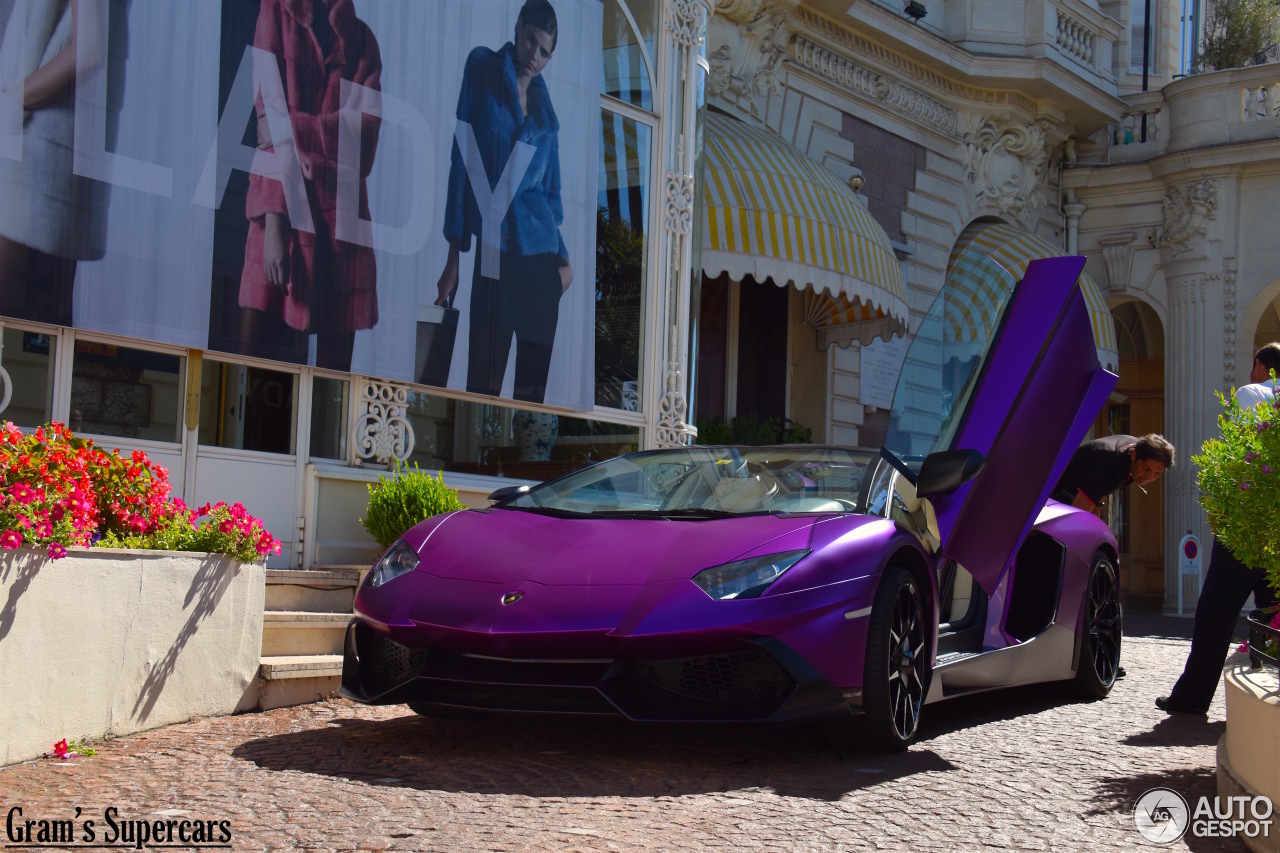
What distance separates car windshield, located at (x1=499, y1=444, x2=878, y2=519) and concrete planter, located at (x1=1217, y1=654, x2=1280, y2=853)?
5.05ft

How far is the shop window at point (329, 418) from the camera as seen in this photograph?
825cm

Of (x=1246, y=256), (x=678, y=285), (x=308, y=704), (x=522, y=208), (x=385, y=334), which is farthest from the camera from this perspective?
(x=1246, y=256)

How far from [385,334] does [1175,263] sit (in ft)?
51.1

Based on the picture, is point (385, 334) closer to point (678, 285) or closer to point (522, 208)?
point (522, 208)

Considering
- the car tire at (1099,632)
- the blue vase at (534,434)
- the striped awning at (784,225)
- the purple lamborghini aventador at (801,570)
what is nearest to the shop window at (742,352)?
the striped awning at (784,225)

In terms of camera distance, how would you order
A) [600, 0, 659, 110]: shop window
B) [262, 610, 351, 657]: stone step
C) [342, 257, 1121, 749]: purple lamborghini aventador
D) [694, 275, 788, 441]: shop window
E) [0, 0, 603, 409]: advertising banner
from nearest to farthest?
1. [342, 257, 1121, 749]: purple lamborghini aventador
2. [262, 610, 351, 657]: stone step
3. [0, 0, 603, 409]: advertising banner
4. [600, 0, 659, 110]: shop window
5. [694, 275, 788, 441]: shop window

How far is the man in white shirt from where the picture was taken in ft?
19.8

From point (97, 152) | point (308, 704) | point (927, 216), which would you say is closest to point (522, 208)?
point (97, 152)

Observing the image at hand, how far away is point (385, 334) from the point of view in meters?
8.37

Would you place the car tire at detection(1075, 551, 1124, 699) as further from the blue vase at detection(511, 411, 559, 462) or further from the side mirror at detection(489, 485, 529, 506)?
the blue vase at detection(511, 411, 559, 462)

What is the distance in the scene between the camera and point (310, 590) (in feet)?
23.1

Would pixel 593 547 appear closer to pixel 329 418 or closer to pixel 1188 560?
pixel 329 418

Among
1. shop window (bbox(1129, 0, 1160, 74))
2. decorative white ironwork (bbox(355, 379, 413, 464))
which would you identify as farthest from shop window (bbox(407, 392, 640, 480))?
shop window (bbox(1129, 0, 1160, 74))

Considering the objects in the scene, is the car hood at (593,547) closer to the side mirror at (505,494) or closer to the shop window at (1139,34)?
the side mirror at (505,494)
